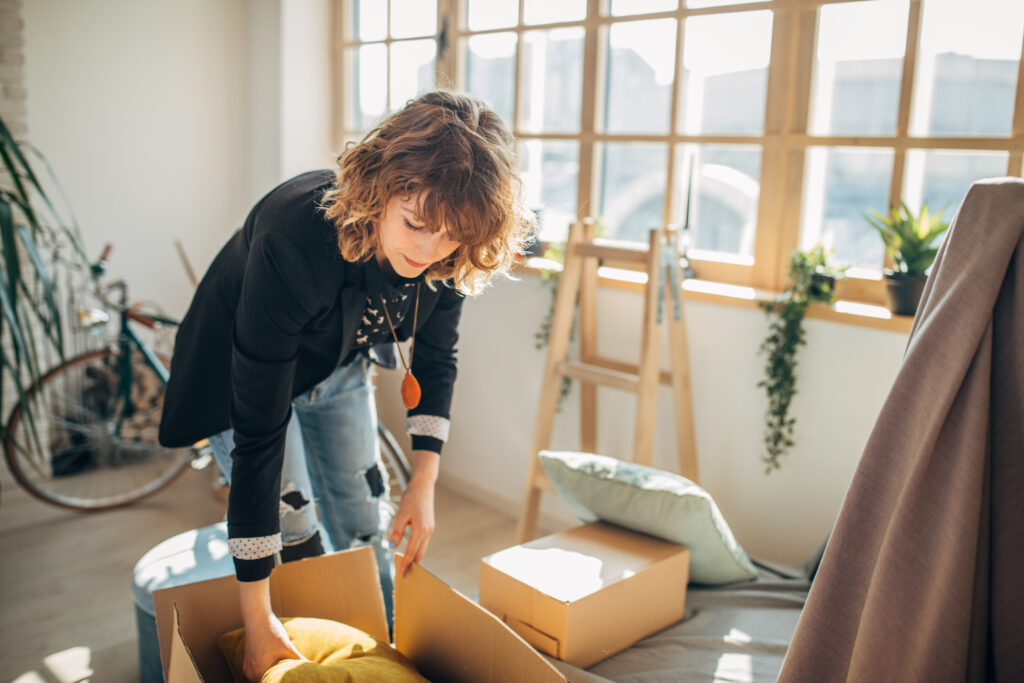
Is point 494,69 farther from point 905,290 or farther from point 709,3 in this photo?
point 905,290

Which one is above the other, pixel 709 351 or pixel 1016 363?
pixel 1016 363

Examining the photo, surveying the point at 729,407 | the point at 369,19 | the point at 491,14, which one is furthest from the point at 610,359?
the point at 369,19

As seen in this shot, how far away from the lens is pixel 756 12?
2.42 metres

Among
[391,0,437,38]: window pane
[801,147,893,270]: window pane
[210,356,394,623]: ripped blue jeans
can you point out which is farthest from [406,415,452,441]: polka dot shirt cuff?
[391,0,437,38]: window pane

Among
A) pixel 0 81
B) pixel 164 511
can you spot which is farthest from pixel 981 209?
pixel 0 81

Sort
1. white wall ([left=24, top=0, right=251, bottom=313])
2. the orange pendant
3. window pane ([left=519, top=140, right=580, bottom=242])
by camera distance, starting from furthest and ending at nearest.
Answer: white wall ([left=24, top=0, right=251, bottom=313]) < window pane ([left=519, top=140, right=580, bottom=242]) < the orange pendant

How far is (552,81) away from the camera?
3.09 meters

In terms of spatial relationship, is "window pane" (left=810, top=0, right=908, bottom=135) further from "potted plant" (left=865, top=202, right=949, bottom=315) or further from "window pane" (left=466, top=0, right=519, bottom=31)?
"window pane" (left=466, top=0, right=519, bottom=31)

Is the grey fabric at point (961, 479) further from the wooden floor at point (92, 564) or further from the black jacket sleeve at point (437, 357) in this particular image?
the wooden floor at point (92, 564)

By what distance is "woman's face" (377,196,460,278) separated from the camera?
1235mm

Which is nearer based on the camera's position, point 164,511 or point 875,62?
point 875,62

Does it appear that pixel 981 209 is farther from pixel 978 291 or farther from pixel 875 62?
pixel 875 62

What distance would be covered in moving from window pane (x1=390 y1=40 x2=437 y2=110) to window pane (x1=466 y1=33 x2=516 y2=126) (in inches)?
8.2

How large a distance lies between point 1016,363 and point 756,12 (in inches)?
68.6
